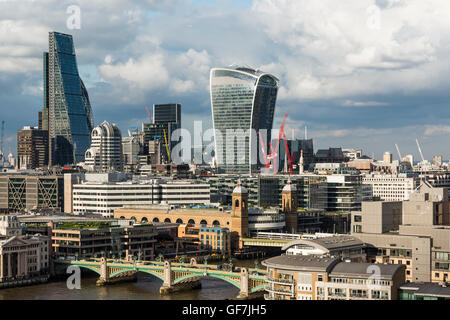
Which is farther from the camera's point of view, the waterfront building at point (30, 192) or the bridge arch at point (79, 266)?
the waterfront building at point (30, 192)

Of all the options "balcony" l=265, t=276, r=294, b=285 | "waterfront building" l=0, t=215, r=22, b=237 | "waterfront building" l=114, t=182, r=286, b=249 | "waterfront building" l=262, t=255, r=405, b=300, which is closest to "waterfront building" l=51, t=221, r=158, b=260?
"waterfront building" l=0, t=215, r=22, b=237

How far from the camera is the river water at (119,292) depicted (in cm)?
6222

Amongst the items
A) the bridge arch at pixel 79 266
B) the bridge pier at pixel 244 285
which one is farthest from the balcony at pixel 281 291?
the bridge arch at pixel 79 266

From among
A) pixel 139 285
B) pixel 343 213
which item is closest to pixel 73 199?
pixel 343 213

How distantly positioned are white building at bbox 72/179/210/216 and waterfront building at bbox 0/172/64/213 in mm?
8328

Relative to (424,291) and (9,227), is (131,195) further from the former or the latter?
(424,291)

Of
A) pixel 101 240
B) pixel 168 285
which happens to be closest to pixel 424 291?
pixel 168 285

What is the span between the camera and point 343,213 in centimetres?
11681

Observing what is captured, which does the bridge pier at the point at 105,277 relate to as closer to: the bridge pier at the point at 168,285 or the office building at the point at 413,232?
the bridge pier at the point at 168,285

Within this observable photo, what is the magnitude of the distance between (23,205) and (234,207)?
57.0 m

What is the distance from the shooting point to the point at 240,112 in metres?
183

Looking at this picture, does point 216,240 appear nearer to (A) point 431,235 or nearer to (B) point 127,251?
(B) point 127,251

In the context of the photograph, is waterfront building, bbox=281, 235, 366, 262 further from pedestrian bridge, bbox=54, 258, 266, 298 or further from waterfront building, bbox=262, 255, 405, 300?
waterfront building, bbox=262, 255, 405, 300

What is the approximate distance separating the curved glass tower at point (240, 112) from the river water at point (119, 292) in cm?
11385
